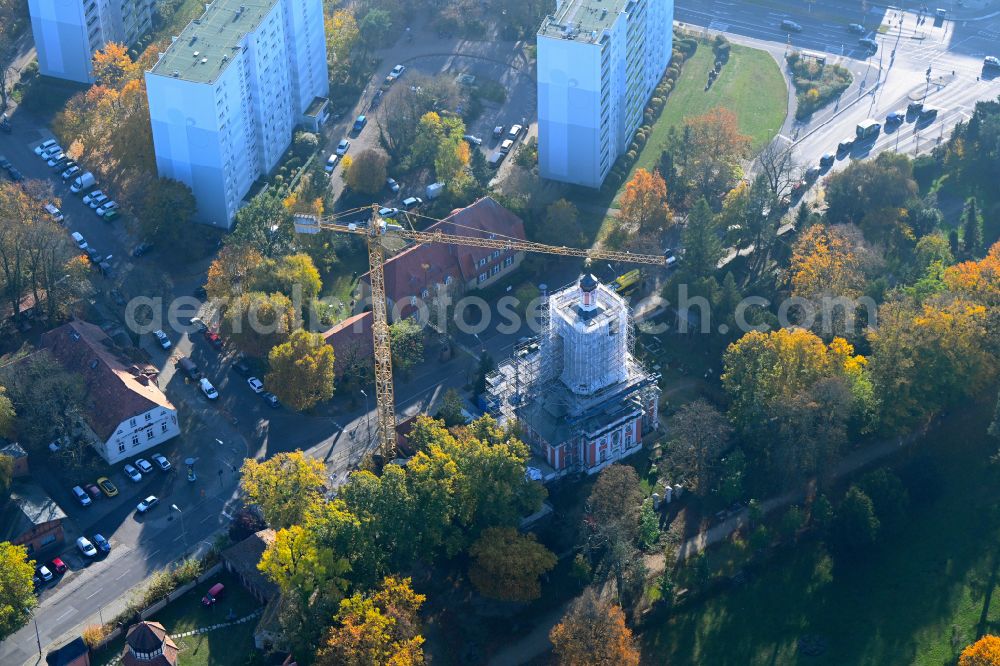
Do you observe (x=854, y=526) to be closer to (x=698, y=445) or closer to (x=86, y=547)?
(x=698, y=445)

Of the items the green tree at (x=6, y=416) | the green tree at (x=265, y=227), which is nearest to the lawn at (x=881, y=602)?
the green tree at (x=265, y=227)

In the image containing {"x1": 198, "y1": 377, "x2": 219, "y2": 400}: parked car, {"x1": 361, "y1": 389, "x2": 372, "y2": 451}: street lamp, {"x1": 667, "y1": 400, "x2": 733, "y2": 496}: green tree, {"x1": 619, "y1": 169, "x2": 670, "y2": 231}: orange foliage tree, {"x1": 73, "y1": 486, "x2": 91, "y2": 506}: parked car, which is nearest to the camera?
{"x1": 667, "y1": 400, "x2": 733, "y2": 496}: green tree

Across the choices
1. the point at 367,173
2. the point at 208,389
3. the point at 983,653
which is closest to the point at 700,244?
the point at 367,173

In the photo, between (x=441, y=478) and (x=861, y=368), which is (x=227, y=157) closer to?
(x=441, y=478)

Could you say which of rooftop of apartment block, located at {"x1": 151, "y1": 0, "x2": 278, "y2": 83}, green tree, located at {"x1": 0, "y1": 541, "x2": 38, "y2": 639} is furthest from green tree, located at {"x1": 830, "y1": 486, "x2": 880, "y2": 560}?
rooftop of apartment block, located at {"x1": 151, "y1": 0, "x2": 278, "y2": 83}

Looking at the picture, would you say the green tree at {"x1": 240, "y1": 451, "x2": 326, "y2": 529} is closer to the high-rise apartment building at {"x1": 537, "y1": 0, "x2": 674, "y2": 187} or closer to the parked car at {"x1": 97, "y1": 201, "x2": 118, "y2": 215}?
the parked car at {"x1": 97, "y1": 201, "x2": 118, "y2": 215}

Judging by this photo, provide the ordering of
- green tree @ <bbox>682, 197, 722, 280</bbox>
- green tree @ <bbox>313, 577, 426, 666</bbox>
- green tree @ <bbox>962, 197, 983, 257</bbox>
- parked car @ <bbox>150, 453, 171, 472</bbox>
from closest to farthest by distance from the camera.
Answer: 1. green tree @ <bbox>313, 577, 426, 666</bbox>
2. parked car @ <bbox>150, 453, 171, 472</bbox>
3. green tree @ <bbox>682, 197, 722, 280</bbox>
4. green tree @ <bbox>962, 197, 983, 257</bbox>

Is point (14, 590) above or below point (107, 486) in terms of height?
above
